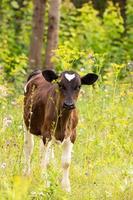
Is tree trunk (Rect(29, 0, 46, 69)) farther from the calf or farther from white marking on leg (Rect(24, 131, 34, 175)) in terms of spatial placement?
the calf

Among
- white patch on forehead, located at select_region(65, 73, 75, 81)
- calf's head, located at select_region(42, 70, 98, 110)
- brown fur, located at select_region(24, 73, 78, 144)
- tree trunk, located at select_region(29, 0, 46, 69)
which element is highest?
tree trunk, located at select_region(29, 0, 46, 69)

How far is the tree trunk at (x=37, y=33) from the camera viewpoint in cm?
1578

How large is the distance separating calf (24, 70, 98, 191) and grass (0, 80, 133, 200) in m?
0.22

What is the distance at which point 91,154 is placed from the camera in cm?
969

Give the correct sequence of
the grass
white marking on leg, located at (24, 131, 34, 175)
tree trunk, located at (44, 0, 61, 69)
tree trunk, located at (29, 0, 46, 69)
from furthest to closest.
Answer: tree trunk, located at (29, 0, 46, 69), tree trunk, located at (44, 0, 61, 69), white marking on leg, located at (24, 131, 34, 175), the grass

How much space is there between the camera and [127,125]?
10500 mm

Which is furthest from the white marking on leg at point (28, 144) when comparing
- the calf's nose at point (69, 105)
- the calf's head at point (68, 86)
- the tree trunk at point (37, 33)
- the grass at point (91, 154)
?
the tree trunk at point (37, 33)

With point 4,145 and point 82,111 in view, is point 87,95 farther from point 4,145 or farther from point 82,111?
point 4,145

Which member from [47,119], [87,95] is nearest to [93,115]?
[87,95]

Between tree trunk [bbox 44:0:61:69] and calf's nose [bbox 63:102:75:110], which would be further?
tree trunk [bbox 44:0:61:69]

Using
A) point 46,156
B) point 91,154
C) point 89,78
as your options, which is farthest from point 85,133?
point 46,156

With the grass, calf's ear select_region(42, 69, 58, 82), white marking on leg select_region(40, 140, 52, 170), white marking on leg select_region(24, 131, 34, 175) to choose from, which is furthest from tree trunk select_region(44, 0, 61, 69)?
white marking on leg select_region(40, 140, 52, 170)

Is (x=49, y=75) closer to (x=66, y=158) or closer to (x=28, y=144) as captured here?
(x=66, y=158)

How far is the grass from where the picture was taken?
7730mm
